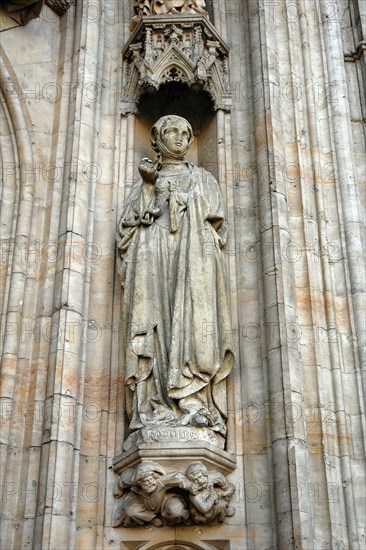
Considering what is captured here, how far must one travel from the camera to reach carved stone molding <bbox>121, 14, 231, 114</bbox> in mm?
8359

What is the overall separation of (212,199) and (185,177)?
1.05 feet

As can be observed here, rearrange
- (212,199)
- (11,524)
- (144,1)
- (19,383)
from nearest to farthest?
1. (11,524)
2. (19,383)
3. (212,199)
4. (144,1)

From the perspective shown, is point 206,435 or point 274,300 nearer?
point 206,435

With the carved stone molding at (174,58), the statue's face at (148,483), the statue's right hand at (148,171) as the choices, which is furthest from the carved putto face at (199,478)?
the carved stone molding at (174,58)

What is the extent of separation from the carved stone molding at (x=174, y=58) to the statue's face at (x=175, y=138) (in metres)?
0.67

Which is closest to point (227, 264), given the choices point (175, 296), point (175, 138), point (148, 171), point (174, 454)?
point (175, 296)

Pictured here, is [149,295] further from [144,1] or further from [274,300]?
[144,1]

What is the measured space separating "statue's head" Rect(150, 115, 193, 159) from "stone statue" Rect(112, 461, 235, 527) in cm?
287

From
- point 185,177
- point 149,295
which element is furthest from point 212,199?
point 149,295

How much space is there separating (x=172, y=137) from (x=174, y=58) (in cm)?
104

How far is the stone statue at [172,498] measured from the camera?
6375 mm

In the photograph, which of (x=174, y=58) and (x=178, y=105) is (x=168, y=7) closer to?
(x=174, y=58)

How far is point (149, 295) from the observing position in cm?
711

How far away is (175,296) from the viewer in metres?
7.03
